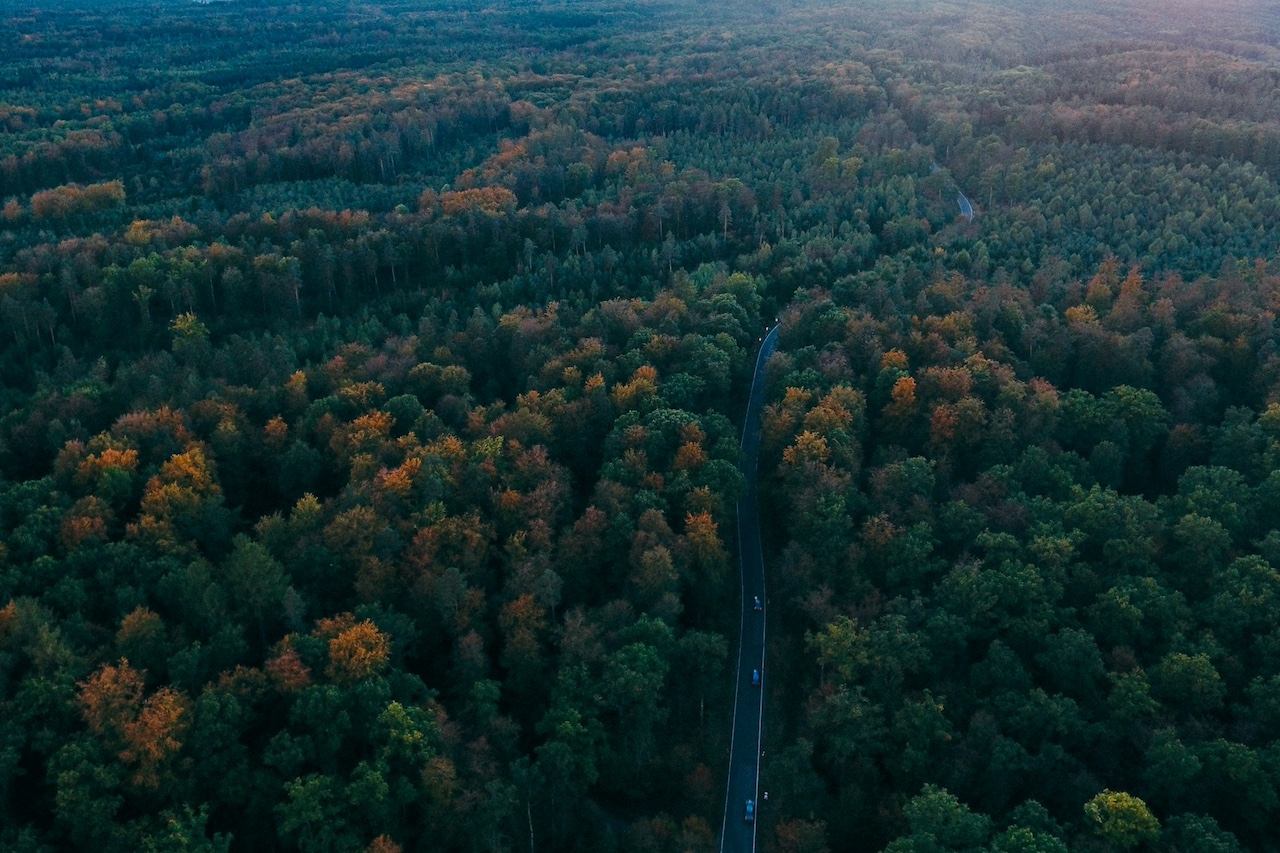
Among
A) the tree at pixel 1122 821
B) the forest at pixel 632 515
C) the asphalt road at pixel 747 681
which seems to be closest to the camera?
the tree at pixel 1122 821

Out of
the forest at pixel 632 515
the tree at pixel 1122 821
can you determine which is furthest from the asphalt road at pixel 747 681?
the tree at pixel 1122 821

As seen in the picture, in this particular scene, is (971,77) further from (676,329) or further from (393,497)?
(393,497)

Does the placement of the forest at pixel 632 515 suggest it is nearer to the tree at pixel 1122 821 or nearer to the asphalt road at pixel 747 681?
the tree at pixel 1122 821

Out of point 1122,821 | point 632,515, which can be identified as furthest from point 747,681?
point 1122,821

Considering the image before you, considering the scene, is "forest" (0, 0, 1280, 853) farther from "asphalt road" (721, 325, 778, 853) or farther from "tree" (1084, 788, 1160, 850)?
"asphalt road" (721, 325, 778, 853)

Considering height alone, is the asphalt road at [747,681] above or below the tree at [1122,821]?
below

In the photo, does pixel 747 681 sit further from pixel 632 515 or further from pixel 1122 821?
pixel 1122 821

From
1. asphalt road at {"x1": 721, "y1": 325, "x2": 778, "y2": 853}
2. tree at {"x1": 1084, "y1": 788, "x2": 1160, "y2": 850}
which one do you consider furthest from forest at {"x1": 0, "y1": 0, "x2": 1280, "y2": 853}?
asphalt road at {"x1": 721, "y1": 325, "x2": 778, "y2": 853}
